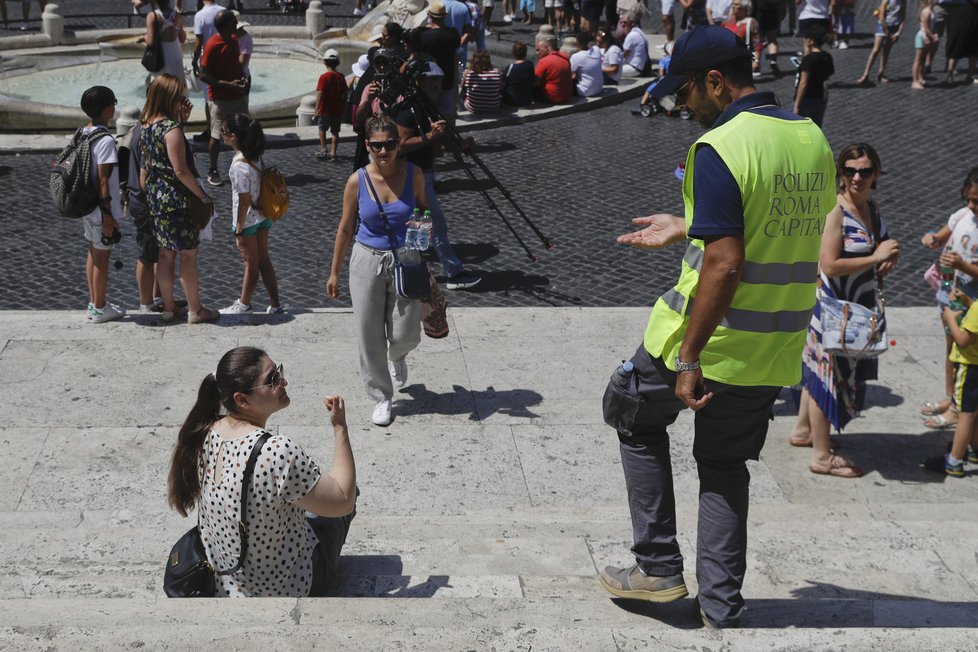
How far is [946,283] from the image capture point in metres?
5.99

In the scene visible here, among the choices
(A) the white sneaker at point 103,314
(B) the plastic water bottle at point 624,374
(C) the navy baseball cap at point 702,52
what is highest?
(C) the navy baseball cap at point 702,52

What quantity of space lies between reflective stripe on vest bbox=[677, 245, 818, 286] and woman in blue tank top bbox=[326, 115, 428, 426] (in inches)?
106

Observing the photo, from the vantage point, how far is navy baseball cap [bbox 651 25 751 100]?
3.52 meters

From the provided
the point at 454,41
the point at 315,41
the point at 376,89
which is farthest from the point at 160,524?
the point at 315,41

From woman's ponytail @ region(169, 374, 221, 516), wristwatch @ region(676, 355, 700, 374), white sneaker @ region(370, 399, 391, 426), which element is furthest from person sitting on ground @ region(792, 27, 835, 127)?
woman's ponytail @ region(169, 374, 221, 516)

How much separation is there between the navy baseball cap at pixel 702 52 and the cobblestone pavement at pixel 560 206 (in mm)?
4744

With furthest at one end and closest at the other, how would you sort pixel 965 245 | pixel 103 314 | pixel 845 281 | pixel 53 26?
pixel 53 26 < pixel 103 314 < pixel 965 245 < pixel 845 281

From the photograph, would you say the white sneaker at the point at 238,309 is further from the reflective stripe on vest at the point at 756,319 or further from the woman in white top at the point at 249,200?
the reflective stripe on vest at the point at 756,319

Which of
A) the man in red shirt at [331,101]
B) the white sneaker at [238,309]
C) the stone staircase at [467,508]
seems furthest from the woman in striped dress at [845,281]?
the man in red shirt at [331,101]

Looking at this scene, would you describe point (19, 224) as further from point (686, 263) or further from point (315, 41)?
point (315, 41)

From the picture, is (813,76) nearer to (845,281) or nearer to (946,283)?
(946,283)

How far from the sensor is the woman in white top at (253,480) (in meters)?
3.70

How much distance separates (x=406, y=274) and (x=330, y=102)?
20.9 ft

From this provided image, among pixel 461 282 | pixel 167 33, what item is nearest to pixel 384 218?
pixel 461 282
